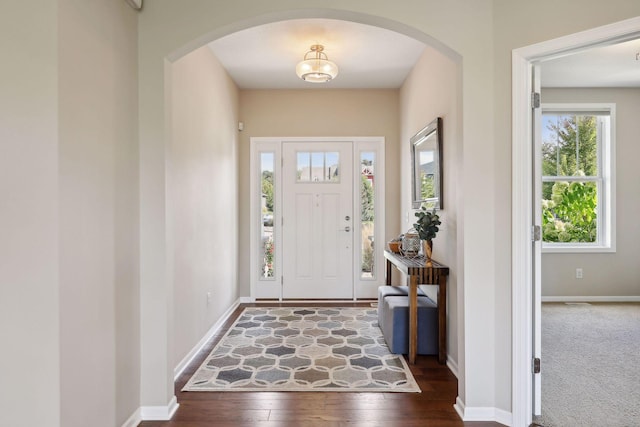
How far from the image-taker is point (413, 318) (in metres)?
3.02

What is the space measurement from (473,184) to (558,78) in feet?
11.3

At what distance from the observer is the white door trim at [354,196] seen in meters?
5.06

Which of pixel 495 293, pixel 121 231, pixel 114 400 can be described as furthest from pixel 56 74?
pixel 495 293

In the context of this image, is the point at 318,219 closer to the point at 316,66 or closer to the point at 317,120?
the point at 317,120

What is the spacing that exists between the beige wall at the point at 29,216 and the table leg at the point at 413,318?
226cm

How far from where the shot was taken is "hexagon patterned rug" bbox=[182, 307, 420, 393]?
2.62 meters

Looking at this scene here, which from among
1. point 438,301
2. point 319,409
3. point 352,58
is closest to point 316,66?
point 352,58

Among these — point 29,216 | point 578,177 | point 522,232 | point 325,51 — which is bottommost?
point 522,232

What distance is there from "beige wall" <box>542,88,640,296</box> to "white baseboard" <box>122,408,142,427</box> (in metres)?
4.78

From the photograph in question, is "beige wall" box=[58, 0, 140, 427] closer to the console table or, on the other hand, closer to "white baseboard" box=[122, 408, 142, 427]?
"white baseboard" box=[122, 408, 142, 427]

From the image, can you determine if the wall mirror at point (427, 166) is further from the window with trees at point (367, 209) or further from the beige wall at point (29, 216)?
the beige wall at point (29, 216)

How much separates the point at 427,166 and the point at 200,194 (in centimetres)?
208

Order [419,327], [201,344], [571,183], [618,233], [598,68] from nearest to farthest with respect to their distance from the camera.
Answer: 1. [419,327]
2. [201,344]
3. [598,68]
4. [618,233]
5. [571,183]

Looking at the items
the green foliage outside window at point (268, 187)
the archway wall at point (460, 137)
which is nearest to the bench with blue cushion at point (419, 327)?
the archway wall at point (460, 137)
